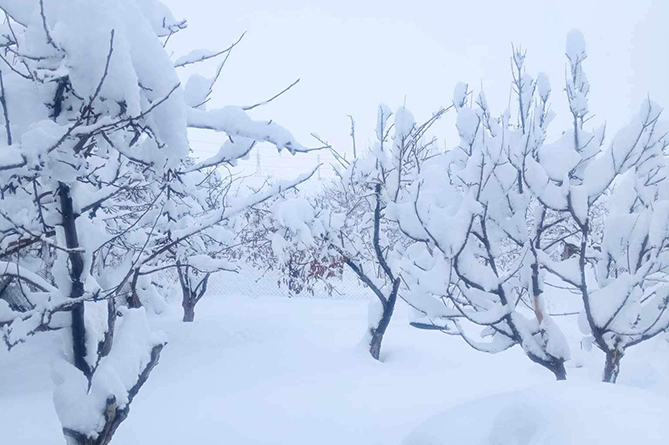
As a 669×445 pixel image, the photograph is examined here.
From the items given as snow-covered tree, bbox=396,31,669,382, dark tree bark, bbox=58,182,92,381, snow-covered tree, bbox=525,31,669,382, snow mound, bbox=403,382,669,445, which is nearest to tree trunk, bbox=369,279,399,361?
snow-covered tree, bbox=396,31,669,382

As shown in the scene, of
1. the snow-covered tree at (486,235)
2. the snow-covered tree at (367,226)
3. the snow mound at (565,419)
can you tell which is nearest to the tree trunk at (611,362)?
the snow-covered tree at (486,235)

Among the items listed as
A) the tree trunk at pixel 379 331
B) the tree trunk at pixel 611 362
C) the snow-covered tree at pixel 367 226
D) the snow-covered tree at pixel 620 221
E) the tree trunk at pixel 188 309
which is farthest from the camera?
the tree trunk at pixel 188 309

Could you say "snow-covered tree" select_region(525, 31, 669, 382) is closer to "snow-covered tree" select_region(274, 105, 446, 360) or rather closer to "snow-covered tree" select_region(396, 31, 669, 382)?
"snow-covered tree" select_region(396, 31, 669, 382)

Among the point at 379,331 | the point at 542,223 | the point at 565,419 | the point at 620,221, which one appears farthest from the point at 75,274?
the point at 379,331

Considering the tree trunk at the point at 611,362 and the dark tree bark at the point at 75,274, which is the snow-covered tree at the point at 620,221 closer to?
the tree trunk at the point at 611,362

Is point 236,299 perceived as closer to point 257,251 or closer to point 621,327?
point 257,251

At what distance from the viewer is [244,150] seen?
248 cm

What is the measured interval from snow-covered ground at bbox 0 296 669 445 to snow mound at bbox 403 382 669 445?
5 cm

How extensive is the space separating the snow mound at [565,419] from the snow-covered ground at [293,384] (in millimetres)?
50

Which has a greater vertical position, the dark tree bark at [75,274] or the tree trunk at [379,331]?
the dark tree bark at [75,274]

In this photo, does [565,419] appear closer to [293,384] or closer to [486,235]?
[486,235]

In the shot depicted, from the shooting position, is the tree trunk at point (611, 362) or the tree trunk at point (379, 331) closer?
the tree trunk at point (611, 362)

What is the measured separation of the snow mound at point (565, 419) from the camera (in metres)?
1.86

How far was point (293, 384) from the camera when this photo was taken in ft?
19.5
